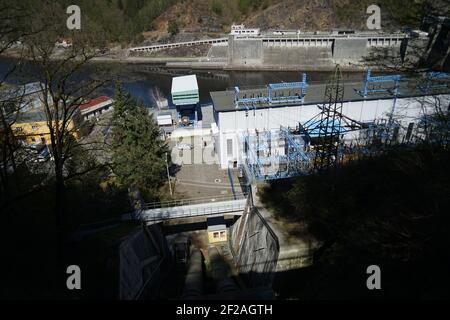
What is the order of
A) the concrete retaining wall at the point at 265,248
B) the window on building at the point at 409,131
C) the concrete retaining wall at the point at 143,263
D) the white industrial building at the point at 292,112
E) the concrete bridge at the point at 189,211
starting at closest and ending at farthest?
the concrete retaining wall at the point at 143,263 → the concrete retaining wall at the point at 265,248 → the concrete bridge at the point at 189,211 → the white industrial building at the point at 292,112 → the window on building at the point at 409,131

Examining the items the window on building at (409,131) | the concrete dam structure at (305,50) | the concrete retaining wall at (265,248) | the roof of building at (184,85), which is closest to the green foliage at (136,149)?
the concrete retaining wall at (265,248)

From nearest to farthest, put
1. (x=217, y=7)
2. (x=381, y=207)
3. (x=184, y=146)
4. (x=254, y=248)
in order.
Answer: (x=381, y=207), (x=254, y=248), (x=184, y=146), (x=217, y=7)

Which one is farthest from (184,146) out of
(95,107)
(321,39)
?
(321,39)

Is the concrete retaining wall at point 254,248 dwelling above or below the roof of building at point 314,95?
below

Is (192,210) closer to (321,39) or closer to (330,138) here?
(330,138)

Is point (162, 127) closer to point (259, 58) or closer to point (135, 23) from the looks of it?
point (259, 58)

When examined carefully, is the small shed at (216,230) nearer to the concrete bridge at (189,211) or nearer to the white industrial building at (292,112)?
the concrete bridge at (189,211)
